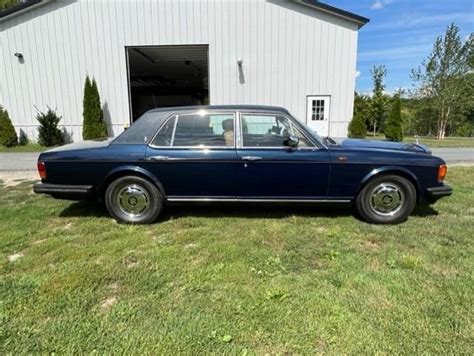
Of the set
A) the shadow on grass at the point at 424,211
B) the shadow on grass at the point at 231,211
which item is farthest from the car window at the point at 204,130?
the shadow on grass at the point at 424,211

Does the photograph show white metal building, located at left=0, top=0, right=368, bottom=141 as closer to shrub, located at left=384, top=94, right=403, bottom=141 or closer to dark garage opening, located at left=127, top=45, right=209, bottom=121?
dark garage opening, located at left=127, top=45, right=209, bottom=121

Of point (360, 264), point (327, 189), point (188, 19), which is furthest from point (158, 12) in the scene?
point (360, 264)

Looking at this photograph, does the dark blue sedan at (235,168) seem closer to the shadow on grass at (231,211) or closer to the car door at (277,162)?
the car door at (277,162)

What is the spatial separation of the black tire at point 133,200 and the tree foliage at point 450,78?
21302 millimetres

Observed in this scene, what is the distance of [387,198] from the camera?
4.05 meters

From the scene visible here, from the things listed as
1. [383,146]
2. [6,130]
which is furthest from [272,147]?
[6,130]

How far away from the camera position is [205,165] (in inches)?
157

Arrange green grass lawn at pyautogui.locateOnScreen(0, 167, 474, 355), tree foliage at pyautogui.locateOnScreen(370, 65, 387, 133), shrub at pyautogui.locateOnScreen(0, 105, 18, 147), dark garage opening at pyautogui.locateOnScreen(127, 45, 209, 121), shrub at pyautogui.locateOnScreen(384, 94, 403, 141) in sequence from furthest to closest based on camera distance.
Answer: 1. tree foliage at pyautogui.locateOnScreen(370, 65, 387, 133)
2. dark garage opening at pyautogui.locateOnScreen(127, 45, 209, 121)
3. shrub at pyautogui.locateOnScreen(384, 94, 403, 141)
4. shrub at pyautogui.locateOnScreen(0, 105, 18, 147)
5. green grass lawn at pyautogui.locateOnScreen(0, 167, 474, 355)

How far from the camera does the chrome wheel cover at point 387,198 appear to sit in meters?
4.04

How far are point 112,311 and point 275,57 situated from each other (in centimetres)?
1248

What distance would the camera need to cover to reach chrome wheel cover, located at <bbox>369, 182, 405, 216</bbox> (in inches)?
159

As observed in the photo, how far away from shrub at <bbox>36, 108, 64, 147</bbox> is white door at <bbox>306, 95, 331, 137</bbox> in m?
10.5

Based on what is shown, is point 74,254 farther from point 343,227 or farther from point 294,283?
point 343,227

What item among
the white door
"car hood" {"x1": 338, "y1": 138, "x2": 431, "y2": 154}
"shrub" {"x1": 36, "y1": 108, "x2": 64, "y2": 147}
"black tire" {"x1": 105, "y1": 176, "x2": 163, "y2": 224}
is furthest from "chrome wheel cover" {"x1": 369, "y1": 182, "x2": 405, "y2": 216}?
"shrub" {"x1": 36, "y1": 108, "x2": 64, "y2": 147}
